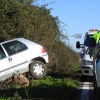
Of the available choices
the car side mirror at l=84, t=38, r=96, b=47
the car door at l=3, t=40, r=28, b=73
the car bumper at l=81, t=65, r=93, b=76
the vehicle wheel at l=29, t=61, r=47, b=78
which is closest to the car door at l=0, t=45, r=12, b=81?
the car door at l=3, t=40, r=28, b=73

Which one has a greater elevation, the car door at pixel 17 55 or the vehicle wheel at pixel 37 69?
the car door at pixel 17 55

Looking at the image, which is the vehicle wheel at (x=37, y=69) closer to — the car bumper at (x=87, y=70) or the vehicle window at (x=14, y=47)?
the vehicle window at (x=14, y=47)

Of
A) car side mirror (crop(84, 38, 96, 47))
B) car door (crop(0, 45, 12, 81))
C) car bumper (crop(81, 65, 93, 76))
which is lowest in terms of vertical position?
car bumper (crop(81, 65, 93, 76))

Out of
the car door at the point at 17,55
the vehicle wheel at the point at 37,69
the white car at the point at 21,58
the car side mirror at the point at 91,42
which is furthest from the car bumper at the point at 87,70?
the car side mirror at the point at 91,42

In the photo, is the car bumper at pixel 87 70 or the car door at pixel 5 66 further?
the car bumper at pixel 87 70

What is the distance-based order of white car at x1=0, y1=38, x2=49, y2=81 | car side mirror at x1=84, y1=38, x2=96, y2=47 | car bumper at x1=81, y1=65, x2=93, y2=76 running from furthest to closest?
car bumper at x1=81, y1=65, x2=93, y2=76
white car at x1=0, y1=38, x2=49, y2=81
car side mirror at x1=84, y1=38, x2=96, y2=47

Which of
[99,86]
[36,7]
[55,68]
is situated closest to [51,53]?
[55,68]

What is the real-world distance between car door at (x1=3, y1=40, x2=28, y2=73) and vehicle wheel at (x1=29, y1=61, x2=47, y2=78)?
0.36m

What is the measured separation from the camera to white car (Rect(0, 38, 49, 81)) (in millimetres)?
13375

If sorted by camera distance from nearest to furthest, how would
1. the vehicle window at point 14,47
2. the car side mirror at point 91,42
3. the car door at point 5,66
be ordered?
the car side mirror at point 91,42 < the car door at point 5,66 < the vehicle window at point 14,47

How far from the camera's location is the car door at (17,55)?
44.5 feet

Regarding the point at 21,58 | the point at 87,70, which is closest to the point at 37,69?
the point at 21,58

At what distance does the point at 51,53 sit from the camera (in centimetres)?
1758

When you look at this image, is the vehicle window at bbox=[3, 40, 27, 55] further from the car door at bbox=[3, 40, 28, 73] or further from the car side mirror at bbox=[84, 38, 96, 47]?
the car side mirror at bbox=[84, 38, 96, 47]
